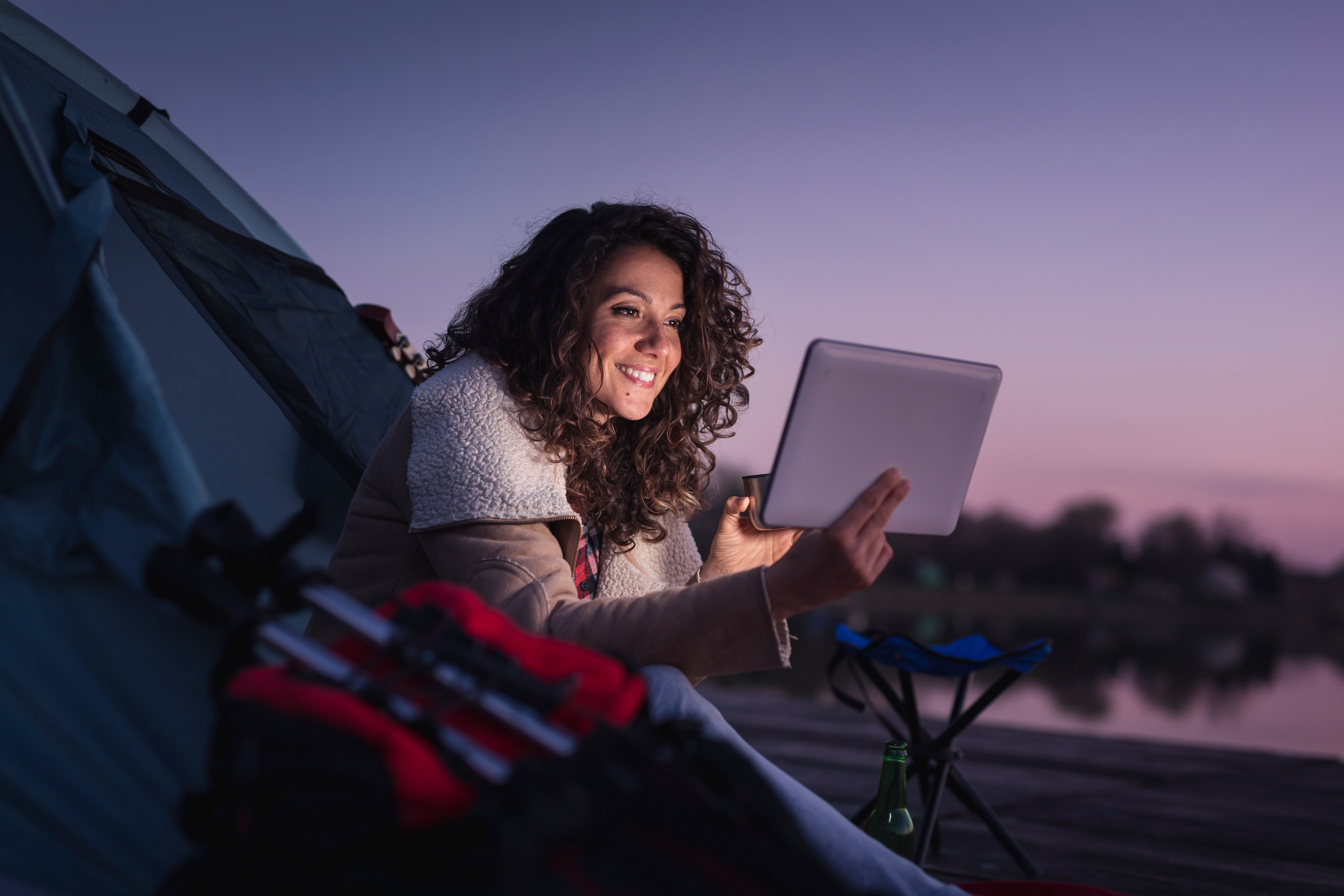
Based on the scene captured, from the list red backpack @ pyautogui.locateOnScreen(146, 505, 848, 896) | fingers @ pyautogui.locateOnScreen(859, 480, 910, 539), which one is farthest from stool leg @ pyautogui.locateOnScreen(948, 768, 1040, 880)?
red backpack @ pyautogui.locateOnScreen(146, 505, 848, 896)

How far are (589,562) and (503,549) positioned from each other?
0.41m

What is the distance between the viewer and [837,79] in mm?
7211

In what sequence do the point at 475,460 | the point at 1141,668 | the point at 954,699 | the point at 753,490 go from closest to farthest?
the point at 475,460
the point at 753,490
the point at 954,699
the point at 1141,668

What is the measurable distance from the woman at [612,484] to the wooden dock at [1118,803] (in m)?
1.00

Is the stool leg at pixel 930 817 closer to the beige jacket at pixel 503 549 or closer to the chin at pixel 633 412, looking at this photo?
the beige jacket at pixel 503 549

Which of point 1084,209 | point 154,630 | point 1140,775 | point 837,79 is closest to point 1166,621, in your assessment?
point 1084,209

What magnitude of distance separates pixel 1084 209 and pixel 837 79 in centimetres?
394

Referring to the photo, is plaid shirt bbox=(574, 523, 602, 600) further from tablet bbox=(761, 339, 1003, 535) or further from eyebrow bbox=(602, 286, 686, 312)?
tablet bbox=(761, 339, 1003, 535)

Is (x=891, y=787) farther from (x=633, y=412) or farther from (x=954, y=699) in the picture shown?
(x=633, y=412)

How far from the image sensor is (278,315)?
1970mm

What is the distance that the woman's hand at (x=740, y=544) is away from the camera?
5.38ft

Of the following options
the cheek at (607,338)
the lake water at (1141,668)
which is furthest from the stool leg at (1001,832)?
the cheek at (607,338)

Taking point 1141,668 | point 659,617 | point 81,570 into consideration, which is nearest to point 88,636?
point 81,570

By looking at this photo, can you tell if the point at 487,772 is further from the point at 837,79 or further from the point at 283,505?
the point at 837,79
